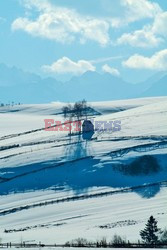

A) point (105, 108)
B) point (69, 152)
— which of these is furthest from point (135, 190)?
point (105, 108)

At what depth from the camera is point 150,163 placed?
72.1 metres

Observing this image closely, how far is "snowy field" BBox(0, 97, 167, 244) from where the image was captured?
50562 millimetres

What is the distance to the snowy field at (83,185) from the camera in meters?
50.6

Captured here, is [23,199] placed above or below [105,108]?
below

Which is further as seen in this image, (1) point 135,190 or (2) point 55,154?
(2) point 55,154

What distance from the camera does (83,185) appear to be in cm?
6775

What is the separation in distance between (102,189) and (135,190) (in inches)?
172

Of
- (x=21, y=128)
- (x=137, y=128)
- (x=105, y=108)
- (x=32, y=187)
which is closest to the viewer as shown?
(x=32, y=187)

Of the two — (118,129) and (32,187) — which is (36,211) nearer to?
(32,187)

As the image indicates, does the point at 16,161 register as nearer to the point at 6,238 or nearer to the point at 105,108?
the point at 6,238

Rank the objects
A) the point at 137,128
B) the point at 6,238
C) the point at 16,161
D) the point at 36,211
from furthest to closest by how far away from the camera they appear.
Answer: the point at 137,128 → the point at 16,161 → the point at 36,211 → the point at 6,238

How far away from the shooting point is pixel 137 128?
319 feet

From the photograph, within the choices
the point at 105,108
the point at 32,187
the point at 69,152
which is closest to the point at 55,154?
the point at 69,152

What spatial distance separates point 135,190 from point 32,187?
14094mm
